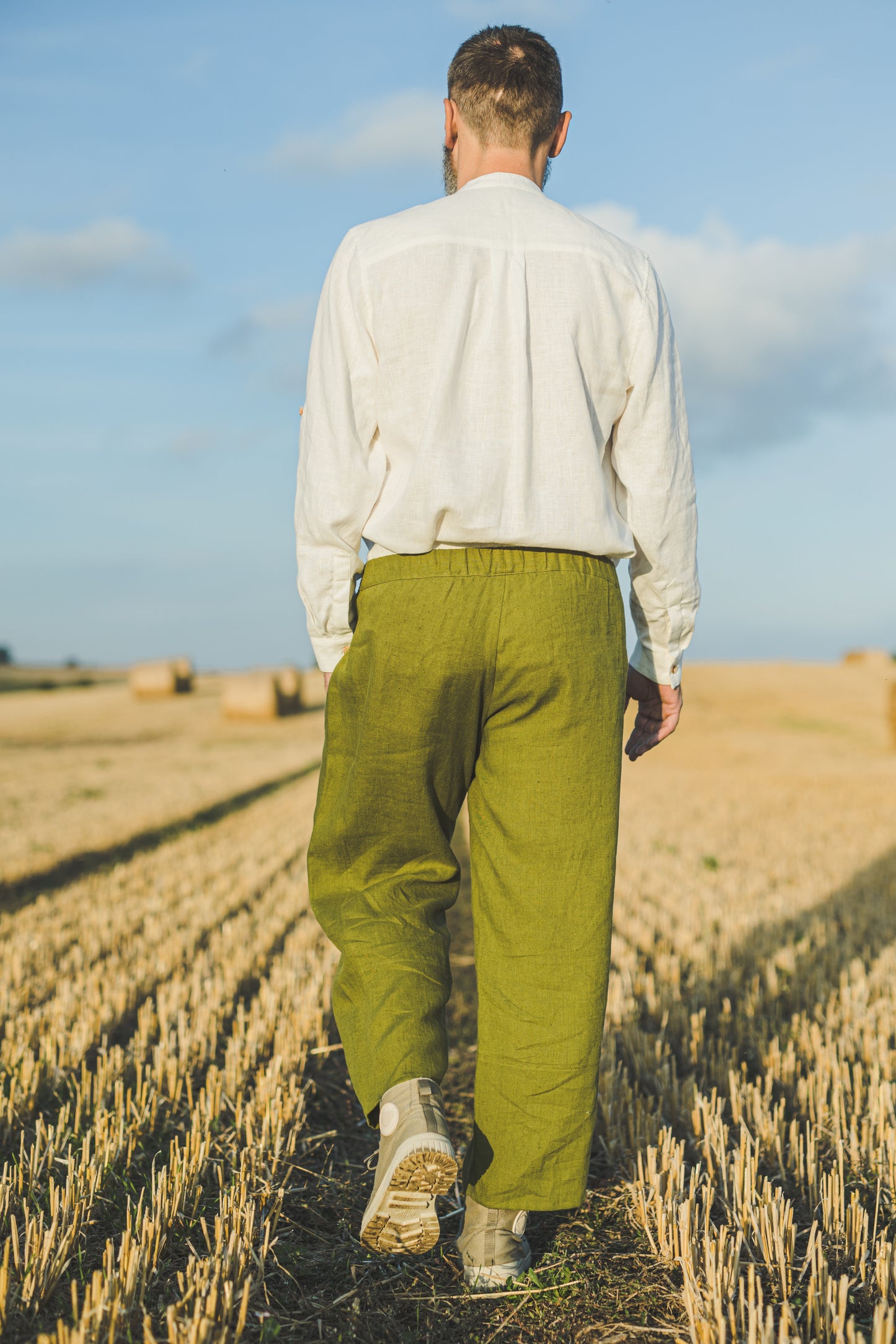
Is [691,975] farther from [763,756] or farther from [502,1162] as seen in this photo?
[763,756]

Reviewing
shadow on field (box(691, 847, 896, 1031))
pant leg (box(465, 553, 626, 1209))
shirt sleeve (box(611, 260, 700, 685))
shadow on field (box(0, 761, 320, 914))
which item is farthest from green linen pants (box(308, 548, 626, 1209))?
shadow on field (box(0, 761, 320, 914))

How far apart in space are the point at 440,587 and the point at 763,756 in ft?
55.7

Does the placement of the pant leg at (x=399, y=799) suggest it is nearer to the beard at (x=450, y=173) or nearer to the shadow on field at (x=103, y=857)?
the beard at (x=450, y=173)

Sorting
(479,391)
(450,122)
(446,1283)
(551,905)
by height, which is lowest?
(446,1283)

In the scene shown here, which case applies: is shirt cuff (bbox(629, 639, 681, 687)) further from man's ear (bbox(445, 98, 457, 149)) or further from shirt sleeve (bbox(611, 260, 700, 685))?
man's ear (bbox(445, 98, 457, 149))

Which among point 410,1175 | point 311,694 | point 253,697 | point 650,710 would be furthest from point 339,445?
point 311,694

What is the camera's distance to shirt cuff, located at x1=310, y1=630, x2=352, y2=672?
1.98 meters

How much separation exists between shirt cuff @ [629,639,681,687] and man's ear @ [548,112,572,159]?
3.45 feet

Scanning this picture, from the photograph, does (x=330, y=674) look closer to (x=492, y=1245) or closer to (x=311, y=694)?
(x=492, y=1245)

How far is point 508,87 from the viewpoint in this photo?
194cm

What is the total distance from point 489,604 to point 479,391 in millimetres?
403

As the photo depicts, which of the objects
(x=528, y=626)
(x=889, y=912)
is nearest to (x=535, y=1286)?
(x=528, y=626)

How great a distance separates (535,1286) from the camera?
1.95 metres

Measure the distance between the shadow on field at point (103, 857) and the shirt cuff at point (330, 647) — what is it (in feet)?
14.3
